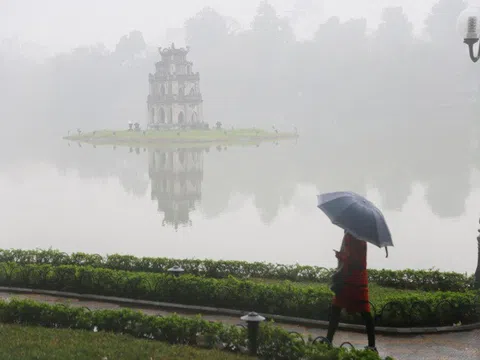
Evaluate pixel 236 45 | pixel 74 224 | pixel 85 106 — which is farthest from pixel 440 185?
pixel 85 106

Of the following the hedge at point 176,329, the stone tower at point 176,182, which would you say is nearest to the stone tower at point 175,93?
the stone tower at point 176,182

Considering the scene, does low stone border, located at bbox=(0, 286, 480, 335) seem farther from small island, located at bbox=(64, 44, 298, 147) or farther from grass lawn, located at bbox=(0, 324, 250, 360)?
small island, located at bbox=(64, 44, 298, 147)

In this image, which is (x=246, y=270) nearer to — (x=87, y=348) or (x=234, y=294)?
(x=234, y=294)

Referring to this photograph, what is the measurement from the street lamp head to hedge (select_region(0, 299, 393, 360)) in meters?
6.48

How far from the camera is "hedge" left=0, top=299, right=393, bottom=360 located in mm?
7849

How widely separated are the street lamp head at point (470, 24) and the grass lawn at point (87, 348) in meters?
7.26

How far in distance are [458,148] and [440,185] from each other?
20765 mm

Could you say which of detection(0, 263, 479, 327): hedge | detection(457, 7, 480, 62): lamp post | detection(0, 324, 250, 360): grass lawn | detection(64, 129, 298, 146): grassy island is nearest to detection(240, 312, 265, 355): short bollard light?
detection(0, 324, 250, 360): grass lawn

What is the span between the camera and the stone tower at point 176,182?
86.2 feet

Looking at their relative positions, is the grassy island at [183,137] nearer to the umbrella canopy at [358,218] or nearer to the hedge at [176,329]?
the hedge at [176,329]

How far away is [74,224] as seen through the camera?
77.6 ft

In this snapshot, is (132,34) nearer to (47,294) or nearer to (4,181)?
(4,181)

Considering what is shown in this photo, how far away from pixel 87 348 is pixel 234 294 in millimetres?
3485

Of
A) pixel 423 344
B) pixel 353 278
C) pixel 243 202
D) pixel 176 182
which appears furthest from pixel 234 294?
pixel 176 182
